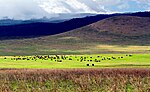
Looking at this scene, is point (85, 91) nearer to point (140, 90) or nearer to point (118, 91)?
point (118, 91)

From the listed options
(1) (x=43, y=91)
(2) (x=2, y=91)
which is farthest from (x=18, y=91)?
(2) (x=2, y=91)

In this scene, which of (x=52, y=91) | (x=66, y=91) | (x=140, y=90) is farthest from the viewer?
(x=66, y=91)

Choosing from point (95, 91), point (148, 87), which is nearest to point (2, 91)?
point (95, 91)

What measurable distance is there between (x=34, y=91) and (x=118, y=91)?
5.57 m

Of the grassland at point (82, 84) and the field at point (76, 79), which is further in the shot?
the field at point (76, 79)

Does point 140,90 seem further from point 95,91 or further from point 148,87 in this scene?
point 95,91

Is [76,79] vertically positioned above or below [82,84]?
below

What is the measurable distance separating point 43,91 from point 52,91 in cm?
65

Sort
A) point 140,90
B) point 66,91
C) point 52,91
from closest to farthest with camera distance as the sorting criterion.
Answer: point 140,90 < point 52,91 < point 66,91

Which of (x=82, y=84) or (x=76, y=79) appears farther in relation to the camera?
(x=76, y=79)

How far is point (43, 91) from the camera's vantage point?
27.9m

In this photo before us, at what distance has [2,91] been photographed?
24.8 m

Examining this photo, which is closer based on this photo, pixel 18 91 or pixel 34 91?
pixel 34 91

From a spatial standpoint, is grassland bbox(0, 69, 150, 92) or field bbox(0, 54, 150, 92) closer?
grassland bbox(0, 69, 150, 92)
